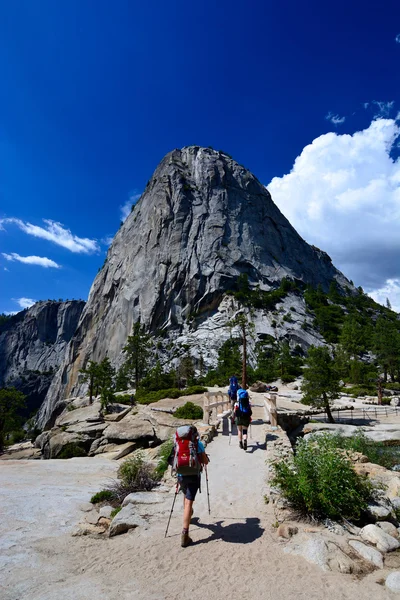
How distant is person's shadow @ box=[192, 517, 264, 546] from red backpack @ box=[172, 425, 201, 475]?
114cm

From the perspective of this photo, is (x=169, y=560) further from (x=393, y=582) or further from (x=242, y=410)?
(x=242, y=410)

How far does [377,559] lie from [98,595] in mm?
4012

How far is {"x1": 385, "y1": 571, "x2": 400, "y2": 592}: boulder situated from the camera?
14.2ft

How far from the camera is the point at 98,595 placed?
172 inches

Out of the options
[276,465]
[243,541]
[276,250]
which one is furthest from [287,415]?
[276,250]

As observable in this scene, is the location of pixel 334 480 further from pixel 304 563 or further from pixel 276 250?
pixel 276 250

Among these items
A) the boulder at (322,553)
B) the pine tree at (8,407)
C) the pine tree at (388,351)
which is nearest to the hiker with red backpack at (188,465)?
the boulder at (322,553)

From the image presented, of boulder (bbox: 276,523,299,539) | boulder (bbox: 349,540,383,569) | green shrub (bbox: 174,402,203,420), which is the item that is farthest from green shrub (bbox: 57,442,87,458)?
boulder (bbox: 349,540,383,569)

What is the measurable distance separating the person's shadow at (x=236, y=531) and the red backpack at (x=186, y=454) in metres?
1.14

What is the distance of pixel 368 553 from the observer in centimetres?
520

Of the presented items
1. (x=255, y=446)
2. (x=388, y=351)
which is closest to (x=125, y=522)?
(x=255, y=446)

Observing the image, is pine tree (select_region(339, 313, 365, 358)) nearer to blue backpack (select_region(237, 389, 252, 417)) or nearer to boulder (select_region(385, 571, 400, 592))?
blue backpack (select_region(237, 389, 252, 417))

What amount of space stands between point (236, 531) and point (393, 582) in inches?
102

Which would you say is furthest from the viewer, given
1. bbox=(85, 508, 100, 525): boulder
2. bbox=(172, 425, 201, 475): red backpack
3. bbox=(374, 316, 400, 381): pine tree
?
bbox=(374, 316, 400, 381): pine tree
